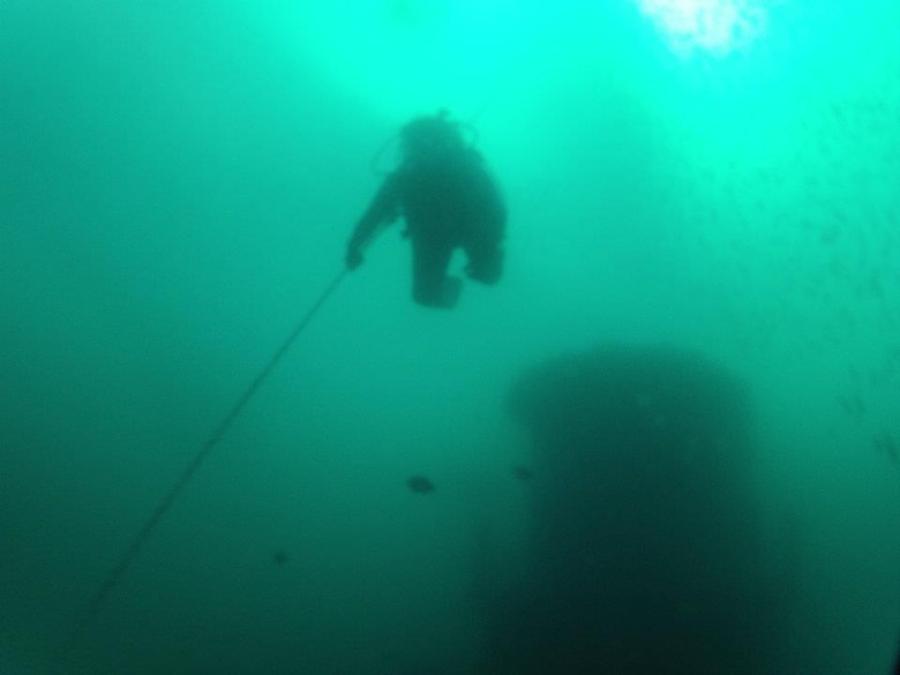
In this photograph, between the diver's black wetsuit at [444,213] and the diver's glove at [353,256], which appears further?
the diver's glove at [353,256]

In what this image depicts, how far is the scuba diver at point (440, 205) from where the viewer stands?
493 cm

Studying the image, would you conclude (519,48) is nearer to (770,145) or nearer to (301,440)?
(770,145)

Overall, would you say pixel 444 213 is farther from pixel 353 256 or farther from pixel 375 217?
pixel 353 256

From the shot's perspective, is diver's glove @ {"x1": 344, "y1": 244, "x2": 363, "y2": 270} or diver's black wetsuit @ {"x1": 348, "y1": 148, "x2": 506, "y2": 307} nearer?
diver's black wetsuit @ {"x1": 348, "y1": 148, "x2": 506, "y2": 307}

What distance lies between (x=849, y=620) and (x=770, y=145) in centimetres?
712

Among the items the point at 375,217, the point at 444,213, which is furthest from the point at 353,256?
the point at 444,213

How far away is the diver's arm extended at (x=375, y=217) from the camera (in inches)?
197

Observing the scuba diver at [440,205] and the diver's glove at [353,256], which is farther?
the diver's glove at [353,256]

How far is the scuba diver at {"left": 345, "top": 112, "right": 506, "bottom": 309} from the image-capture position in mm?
4926

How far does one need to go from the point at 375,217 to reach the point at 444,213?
0.46 meters

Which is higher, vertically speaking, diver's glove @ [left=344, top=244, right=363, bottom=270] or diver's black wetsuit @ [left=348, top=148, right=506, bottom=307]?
diver's black wetsuit @ [left=348, top=148, right=506, bottom=307]

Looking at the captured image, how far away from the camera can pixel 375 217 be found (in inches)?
199

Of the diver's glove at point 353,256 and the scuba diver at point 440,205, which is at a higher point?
the scuba diver at point 440,205

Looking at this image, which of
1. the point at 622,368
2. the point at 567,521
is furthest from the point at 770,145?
the point at 567,521
